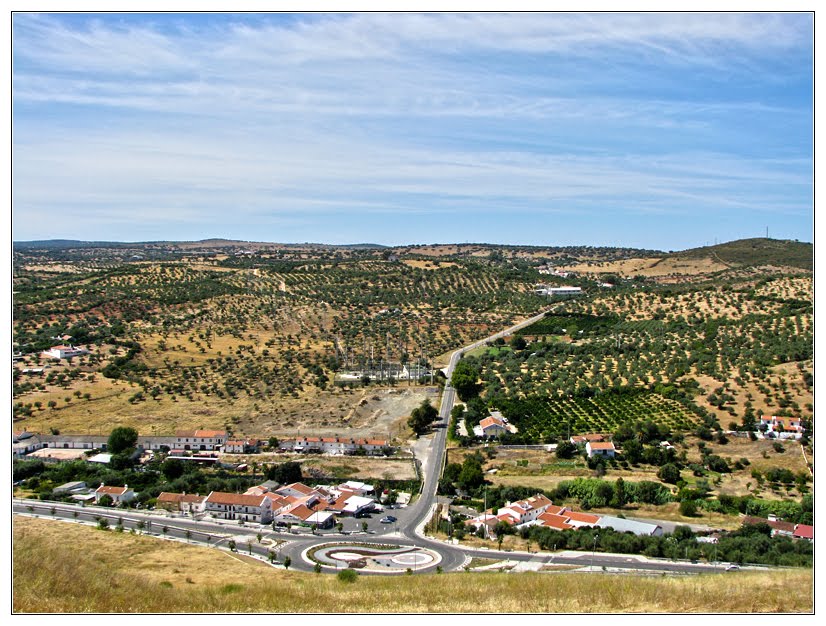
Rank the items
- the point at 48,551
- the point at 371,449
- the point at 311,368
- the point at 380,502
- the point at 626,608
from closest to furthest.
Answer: the point at 626,608, the point at 48,551, the point at 380,502, the point at 371,449, the point at 311,368

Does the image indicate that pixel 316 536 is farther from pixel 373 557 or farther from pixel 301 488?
pixel 301 488

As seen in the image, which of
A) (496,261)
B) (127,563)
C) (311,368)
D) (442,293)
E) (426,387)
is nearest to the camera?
(127,563)

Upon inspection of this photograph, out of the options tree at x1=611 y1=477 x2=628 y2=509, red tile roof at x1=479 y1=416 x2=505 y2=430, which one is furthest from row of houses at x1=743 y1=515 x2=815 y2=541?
red tile roof at x1=479 y1=416 x2=505 y2=430

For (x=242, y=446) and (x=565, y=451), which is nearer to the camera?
(x=565, y=451)

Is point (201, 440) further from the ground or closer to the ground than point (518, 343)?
closer to the ground

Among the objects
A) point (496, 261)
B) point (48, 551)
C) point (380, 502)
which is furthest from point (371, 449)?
point (496, 261)

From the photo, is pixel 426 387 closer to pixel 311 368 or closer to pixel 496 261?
pixel 311 368

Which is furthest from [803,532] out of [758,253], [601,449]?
[758,253]
